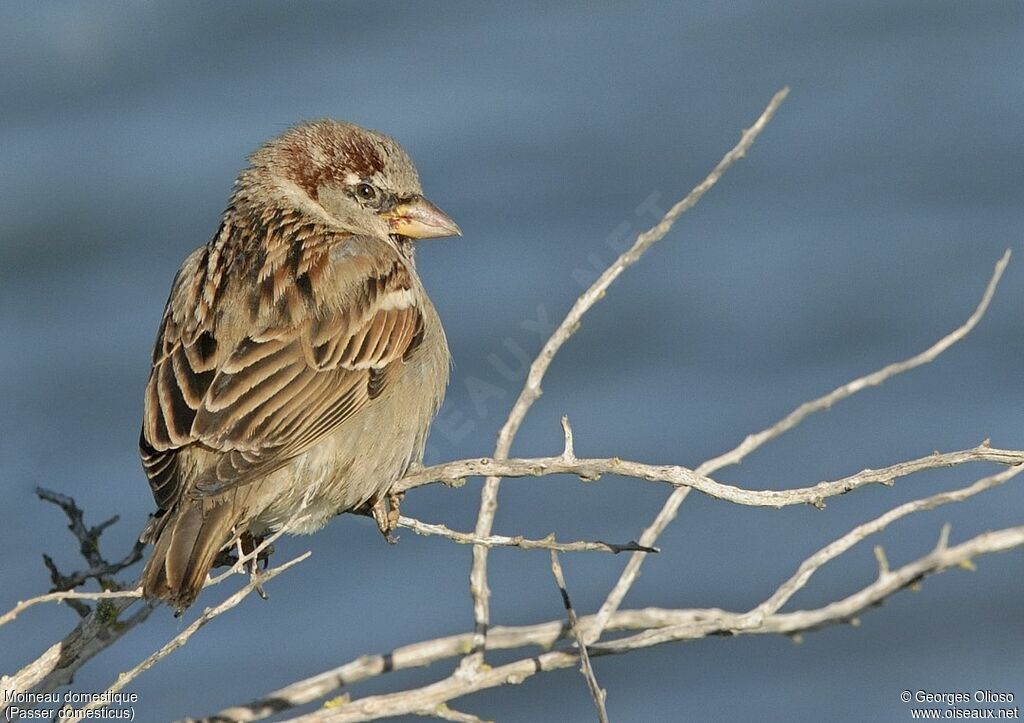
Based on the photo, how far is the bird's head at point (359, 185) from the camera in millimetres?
5934

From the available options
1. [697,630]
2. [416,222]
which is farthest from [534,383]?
[416,222]

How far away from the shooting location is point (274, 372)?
506 cm

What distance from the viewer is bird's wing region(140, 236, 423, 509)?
15.7 ft

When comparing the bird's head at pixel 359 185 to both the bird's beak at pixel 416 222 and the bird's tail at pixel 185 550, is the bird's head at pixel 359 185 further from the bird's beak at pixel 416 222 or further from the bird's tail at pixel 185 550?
the bird's tail at pixel 185 550

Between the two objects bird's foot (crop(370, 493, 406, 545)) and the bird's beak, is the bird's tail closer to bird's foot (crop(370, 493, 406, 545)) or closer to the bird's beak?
bird's foot (crop(370, 493, 406, 545))

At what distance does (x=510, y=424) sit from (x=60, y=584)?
135cm

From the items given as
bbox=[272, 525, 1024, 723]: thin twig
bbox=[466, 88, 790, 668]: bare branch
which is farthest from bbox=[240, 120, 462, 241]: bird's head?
bbox=[272, 525, 1024, 723]: thin twig

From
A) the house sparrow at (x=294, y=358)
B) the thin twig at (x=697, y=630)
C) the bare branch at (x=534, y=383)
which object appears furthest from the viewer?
the house sparrow at (x=294, y=358)

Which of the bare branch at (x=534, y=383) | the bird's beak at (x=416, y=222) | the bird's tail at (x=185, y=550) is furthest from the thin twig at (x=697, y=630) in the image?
the bird's beak at (x=416, y=222)

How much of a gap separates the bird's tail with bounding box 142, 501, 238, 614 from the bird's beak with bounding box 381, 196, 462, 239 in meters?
1.59

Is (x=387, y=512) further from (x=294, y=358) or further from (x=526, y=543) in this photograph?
(x=526, y=543)

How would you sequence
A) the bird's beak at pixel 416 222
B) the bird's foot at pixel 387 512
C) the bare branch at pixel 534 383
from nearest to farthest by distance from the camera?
the bare branch at pixel 534 383 < the bird's foot at pixel 387 512 < the bird's beak at pixel 416 222

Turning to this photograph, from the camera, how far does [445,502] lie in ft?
27.4

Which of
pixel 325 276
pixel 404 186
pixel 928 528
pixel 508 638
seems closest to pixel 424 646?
pixel 508 638
